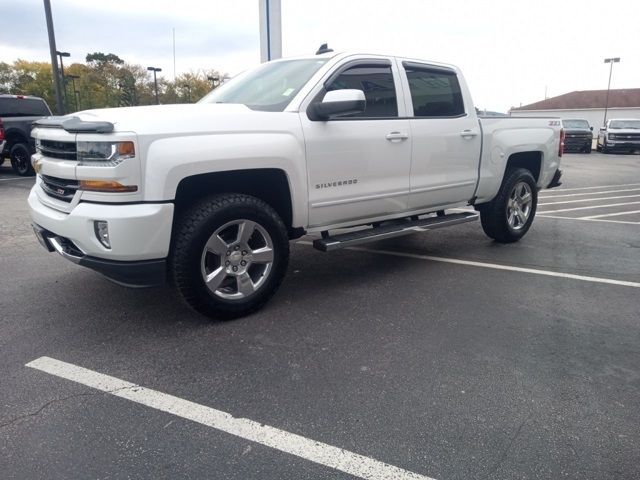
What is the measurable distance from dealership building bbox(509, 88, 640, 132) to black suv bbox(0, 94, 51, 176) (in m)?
58.5

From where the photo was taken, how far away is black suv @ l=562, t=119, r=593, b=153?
2662 cm

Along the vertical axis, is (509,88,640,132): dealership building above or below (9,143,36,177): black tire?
above

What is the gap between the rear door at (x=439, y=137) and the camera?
4926mm

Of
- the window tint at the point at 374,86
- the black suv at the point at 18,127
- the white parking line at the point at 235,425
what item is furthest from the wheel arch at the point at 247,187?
the black suv at the point at 18,127

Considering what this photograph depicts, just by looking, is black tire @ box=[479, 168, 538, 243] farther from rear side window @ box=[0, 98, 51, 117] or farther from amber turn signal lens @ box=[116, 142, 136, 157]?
Result: rear side window @ box=[0, 98, 51, 117]

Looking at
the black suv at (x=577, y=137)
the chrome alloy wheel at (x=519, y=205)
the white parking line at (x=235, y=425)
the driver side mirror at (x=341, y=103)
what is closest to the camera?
the white parking line at (x=235, y=425)

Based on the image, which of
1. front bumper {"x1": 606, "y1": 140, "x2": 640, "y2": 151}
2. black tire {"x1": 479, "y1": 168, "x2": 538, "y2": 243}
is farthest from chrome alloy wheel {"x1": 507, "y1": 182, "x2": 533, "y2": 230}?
front bumper {"x1": 606, "y1": 140, "x2": 640, "y2": 151}

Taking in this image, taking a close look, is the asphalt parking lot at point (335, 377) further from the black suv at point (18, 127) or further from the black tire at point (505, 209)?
the black suv at point (18, 127)

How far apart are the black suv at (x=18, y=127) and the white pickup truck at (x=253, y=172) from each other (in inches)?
402

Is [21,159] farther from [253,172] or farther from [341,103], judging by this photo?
[341,103]

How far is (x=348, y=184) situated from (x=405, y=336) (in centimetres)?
139

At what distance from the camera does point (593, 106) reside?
6581 cm

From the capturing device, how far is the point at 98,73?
53969mm

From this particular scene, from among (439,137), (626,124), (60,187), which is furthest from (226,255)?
(626,124)
